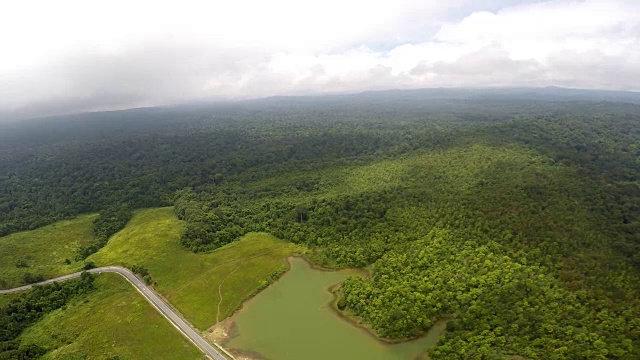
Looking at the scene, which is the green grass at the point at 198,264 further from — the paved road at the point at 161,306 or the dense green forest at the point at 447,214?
the dense green forest at the point at 447,214

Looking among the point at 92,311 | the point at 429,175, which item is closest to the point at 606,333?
the point at 429,175

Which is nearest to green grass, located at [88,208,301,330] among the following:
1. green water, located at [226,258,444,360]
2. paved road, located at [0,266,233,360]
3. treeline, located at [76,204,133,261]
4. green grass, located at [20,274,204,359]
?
paved road, located at [0,266,233,360]

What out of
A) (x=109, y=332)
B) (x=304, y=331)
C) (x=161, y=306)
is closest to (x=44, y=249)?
(x=161, y=306)

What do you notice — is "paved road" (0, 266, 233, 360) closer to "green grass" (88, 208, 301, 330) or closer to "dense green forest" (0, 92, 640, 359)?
"green grass" (88, 208, 301, 330)

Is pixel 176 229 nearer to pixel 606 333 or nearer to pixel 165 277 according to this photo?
pixel 165 277

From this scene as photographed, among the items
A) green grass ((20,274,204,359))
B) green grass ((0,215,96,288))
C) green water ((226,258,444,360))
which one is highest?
green grass ((0,215,96,288))

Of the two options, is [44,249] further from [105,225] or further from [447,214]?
[447,214]
